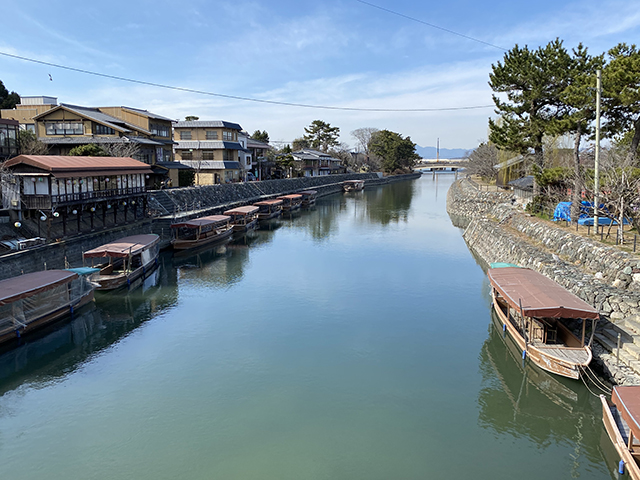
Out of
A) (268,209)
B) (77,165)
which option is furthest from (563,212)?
(268,209)

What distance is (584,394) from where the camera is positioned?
14.2 meters

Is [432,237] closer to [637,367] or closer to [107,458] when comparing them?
[637,367]

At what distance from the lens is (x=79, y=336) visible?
1941cm

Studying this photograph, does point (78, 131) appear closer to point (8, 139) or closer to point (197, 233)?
point (8, 139)

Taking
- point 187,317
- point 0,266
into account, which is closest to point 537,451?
point 187,317

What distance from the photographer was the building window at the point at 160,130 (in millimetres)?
54609

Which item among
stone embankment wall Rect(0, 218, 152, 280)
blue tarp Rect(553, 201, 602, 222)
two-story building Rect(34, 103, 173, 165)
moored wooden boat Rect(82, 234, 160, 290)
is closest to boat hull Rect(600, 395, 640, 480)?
blue tarp Rect(553, 201, 602, 222)

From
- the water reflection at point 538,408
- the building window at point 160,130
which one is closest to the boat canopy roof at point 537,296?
the water reflection at point 538,408

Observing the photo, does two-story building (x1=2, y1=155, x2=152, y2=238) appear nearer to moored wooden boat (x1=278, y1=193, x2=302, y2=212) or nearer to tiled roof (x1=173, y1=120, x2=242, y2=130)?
moored wooden boat (x1=278, y1=193, x2=302, y2=212)

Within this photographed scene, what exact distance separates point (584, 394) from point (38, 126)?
50.4 m

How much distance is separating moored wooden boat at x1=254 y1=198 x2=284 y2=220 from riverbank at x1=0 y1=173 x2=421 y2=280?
6.57 ft

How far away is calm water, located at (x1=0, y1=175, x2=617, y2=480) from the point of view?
11.6 metres

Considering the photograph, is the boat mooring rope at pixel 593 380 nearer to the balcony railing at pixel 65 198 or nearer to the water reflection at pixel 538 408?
the water reflection at pixel 538 408

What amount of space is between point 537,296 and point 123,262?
22260 millimetres
